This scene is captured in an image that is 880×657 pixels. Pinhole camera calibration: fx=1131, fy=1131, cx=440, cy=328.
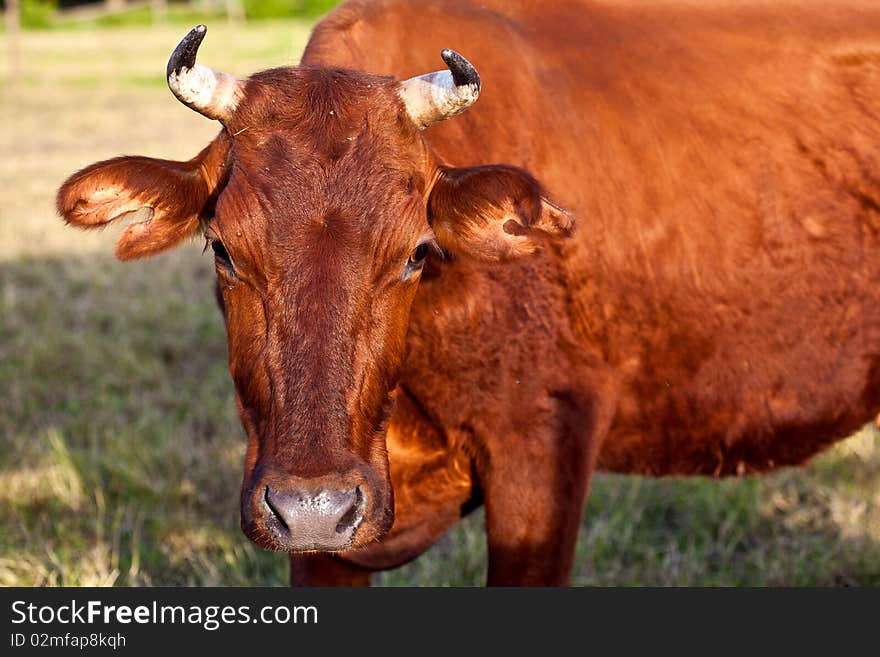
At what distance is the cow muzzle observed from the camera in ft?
9.14

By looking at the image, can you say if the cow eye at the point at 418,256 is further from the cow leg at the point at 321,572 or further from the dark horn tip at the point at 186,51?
the cow leg at the point at 321,572

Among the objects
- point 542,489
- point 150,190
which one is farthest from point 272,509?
point 542,489

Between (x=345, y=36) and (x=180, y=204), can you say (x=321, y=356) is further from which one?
(x=345, y=36)

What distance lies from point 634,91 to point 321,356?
169cm

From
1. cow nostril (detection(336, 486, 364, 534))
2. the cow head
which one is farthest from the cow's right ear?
cow nostril (detection(336, 486, 364, 534))

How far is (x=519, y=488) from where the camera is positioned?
3.70m

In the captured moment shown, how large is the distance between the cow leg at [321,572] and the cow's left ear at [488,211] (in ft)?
4.86

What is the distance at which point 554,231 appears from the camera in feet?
11.4

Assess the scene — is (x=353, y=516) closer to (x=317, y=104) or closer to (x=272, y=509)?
(x=272, y=509)

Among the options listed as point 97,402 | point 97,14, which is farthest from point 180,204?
point 97,14

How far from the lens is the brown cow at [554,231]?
3.12m

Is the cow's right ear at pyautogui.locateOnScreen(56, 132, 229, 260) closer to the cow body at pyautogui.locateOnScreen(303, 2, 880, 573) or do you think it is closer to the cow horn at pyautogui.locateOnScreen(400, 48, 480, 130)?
the cow horn at pyautogui.locateOnScreen(400, 48, 480, 130)

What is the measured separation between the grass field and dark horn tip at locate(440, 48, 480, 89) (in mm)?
1311

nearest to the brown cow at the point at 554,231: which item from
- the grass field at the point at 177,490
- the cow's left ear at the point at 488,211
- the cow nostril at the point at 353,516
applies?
the cow's left ear at the point at 488,211
